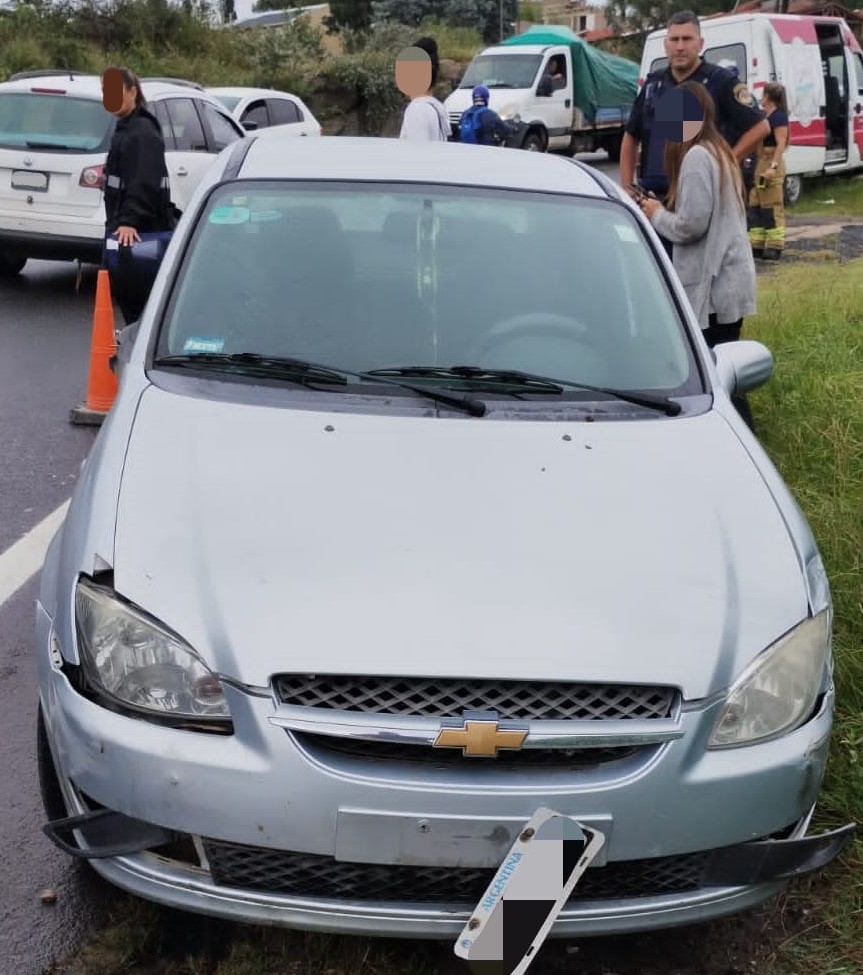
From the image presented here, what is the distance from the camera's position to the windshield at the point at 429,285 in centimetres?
353

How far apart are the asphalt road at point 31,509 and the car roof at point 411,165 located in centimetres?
183

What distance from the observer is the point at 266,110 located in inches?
605

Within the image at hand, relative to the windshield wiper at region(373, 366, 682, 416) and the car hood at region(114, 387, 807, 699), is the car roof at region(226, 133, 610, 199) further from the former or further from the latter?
the car hood at region(114, 387, 807, 699)

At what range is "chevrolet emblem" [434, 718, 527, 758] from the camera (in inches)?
91.4

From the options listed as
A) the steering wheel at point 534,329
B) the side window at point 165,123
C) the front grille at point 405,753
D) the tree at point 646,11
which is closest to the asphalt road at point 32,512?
the front grille at point 405,753

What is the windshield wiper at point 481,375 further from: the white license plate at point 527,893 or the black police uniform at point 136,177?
the black police uniform at point 136,177

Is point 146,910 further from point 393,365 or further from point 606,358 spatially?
point 606,358

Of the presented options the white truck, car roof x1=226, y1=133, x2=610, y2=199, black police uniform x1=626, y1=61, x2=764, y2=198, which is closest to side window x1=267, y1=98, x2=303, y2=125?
the white truck

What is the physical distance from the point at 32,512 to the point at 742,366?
320 centimetres

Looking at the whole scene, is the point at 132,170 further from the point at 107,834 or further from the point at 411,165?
the point at 107,834

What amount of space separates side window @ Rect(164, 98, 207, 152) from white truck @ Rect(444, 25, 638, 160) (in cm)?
1142

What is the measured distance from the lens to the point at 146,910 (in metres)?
2.83

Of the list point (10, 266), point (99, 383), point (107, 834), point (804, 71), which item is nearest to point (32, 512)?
point (99, 383)

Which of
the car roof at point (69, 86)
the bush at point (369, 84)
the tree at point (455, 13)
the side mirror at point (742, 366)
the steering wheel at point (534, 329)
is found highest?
the tree at point (455, 13)
